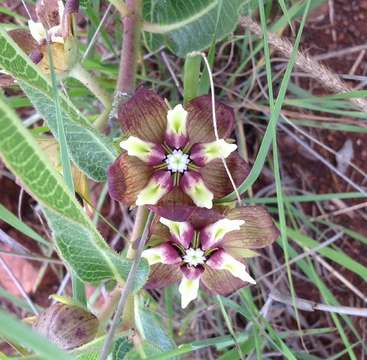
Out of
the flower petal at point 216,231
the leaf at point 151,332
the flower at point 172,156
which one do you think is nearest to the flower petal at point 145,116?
the flower at point 172,156

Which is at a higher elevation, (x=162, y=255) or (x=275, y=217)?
(x=275, y=217)

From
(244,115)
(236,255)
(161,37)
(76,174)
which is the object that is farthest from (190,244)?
(244,115)

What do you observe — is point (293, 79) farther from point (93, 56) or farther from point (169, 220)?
point (169, 220)

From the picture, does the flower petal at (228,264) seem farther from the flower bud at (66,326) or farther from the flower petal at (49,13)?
the flower petal at (49,13)

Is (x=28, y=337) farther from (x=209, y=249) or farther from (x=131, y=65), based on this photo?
(x=131, y=65)

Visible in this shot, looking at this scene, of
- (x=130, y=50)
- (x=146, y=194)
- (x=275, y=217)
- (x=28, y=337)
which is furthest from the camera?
(x=275, y=217)

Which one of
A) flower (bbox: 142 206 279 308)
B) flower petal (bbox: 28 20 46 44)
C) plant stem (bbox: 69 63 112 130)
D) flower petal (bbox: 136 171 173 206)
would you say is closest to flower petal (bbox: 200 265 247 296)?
flower (bbox: 142 206 279 308)

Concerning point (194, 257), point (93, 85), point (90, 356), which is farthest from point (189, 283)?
point (93, 85)
